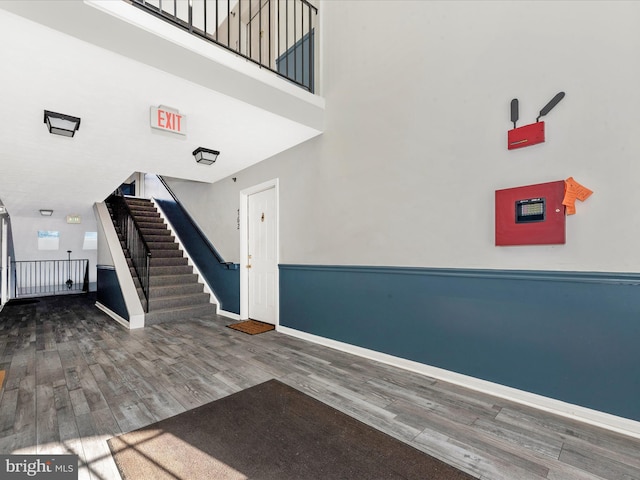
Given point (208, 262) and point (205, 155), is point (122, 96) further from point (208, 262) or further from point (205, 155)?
point (208, 262)

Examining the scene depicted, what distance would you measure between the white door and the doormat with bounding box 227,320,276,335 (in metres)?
0.08

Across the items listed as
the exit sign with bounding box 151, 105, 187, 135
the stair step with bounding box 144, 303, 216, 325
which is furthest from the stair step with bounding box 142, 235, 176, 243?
the exit sign with bounding box 151, 105, 187, 135

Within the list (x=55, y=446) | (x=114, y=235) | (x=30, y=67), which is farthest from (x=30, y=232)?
(x=55, y=446)

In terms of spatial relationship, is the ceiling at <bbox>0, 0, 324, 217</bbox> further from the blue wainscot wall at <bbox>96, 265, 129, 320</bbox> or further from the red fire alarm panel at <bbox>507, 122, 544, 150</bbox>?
the red fire alarm panel at <bbox>507, 122, 544, 150</bbox>

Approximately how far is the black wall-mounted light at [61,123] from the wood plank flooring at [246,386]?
7.65 ft

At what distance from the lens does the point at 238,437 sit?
1844 millimetres

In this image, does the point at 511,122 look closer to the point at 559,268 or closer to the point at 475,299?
the point at 559,268

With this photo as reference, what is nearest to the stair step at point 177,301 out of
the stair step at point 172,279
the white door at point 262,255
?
the stair step at point 172,279

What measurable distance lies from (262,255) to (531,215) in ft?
Answer: 11.6

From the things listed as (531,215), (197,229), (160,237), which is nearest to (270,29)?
(197,229)

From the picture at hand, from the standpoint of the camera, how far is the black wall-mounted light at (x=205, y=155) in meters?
3.93

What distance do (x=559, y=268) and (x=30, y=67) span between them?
162 inches

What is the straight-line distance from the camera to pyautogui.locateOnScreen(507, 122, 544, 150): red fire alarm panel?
216 cm

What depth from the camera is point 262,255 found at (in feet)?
15.4
